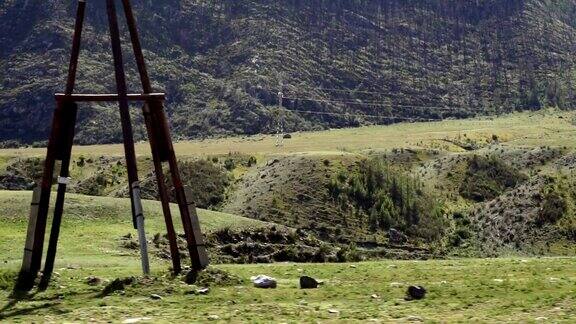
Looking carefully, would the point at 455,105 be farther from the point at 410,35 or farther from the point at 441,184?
the point at 441,184

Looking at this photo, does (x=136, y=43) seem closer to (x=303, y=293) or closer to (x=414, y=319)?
(x=303, y=293)

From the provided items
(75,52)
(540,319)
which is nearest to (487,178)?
(75,52)

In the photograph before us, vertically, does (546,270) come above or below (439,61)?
below

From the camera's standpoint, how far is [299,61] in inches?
5384

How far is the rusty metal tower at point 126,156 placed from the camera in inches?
851

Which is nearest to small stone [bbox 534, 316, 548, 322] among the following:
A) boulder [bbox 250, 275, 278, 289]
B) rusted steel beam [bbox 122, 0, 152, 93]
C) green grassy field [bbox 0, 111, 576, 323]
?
green grassy field [bbox 0, 111, 576, 323]

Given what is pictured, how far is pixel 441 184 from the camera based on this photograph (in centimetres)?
6712

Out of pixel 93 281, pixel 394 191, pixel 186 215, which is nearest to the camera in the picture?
pixel 93 281

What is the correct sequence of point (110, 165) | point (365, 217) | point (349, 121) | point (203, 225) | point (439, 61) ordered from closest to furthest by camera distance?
point (203, 225)
point (365, 217)
point (110, 165)
point (349, 121)
point (439, 61)

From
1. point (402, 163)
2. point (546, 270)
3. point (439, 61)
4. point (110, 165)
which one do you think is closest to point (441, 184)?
point (402, 163)

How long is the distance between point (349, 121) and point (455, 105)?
72.2ft

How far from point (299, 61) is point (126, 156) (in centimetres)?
11596

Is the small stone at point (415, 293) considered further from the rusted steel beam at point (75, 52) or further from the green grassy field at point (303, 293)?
the rusted steel beam at point (75, 52)

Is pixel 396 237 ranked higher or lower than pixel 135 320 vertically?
lower
